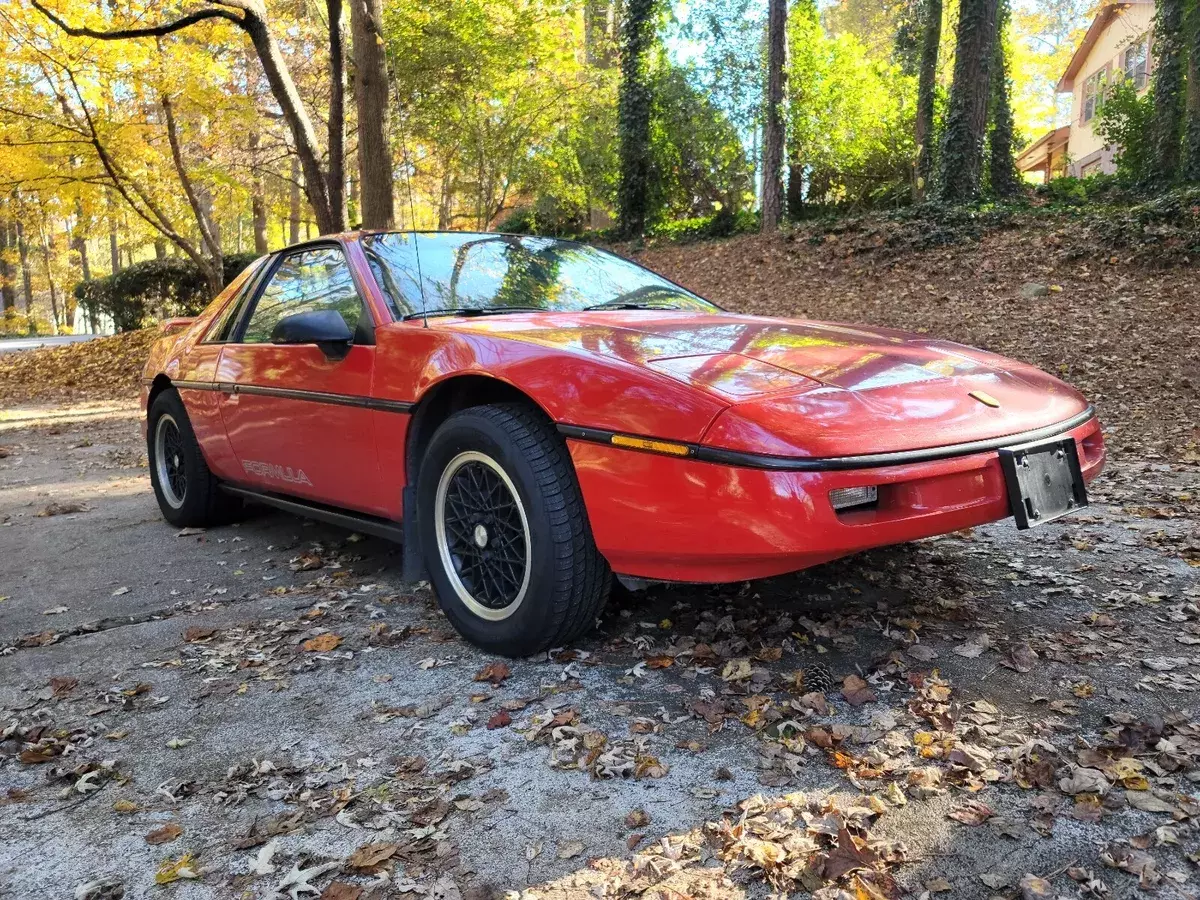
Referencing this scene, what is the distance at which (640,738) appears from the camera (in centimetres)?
237

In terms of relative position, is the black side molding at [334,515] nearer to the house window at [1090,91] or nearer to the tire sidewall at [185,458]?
the tire sidewall at [185,458]

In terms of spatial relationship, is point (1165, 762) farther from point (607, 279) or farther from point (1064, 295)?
point (1064, 295)

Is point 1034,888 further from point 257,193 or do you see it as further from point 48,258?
point 48,258

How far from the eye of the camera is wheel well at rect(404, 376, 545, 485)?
298 centimetres

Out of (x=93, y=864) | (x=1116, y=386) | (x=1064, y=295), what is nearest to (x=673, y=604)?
(x=93, y=864)

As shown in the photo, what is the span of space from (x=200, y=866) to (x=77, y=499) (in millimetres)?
4730

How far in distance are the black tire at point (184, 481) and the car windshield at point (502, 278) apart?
5.68ft

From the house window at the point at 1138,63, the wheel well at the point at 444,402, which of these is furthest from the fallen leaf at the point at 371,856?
the house window at the point at 1138,63

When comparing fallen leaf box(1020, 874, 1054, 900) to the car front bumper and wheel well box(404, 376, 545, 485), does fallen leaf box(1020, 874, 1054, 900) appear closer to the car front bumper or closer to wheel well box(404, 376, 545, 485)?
the car front bumper

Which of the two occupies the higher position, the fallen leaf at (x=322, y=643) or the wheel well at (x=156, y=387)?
the wheel well at (x=156, y=387)

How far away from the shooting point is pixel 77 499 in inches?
232

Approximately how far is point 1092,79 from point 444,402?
30929 mm

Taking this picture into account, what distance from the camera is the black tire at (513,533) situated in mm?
2646

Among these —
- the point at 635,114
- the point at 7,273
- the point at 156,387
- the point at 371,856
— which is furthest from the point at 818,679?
the point at 7,273
